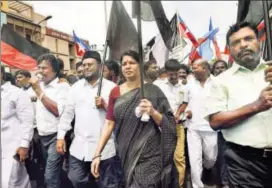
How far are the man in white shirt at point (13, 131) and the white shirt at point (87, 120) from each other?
0.39 metres

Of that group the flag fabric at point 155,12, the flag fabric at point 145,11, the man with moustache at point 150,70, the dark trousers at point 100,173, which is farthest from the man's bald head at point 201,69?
the flag fabric at point 145,11

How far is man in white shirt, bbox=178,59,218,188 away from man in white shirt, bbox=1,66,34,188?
2244mm

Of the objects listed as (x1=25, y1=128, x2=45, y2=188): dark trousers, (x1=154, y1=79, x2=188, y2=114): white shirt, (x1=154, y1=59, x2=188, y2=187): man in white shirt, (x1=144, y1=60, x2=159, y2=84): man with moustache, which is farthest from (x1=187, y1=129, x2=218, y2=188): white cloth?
(x1=25, y1=128, x2=45, y2=188): dark trousers

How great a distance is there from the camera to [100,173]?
12.6 ft

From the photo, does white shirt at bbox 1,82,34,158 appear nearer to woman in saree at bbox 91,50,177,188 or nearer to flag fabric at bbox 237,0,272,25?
woman in saree at bbox 91,50,177,188

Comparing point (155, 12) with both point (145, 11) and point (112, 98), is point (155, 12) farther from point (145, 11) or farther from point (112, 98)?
point (112, 98)

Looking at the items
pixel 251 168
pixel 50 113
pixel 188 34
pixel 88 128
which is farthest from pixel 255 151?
pixel 188 34

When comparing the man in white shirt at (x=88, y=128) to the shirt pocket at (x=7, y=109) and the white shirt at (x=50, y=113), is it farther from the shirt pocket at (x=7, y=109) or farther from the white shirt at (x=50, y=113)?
the shirt pocket at (x=7, y=109)

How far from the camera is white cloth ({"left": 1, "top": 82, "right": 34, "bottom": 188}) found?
13.3 feet

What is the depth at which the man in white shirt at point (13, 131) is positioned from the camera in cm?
406

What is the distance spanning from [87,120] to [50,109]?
718mm

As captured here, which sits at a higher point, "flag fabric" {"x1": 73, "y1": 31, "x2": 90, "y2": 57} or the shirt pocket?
"flag fabric" {"x1": 73, "y1": 31, "x2": 90, "y2": 57}

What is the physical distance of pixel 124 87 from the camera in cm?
329

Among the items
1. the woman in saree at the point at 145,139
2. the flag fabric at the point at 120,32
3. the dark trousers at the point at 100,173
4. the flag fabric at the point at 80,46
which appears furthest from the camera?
the flag fabric at the point at 80,46
